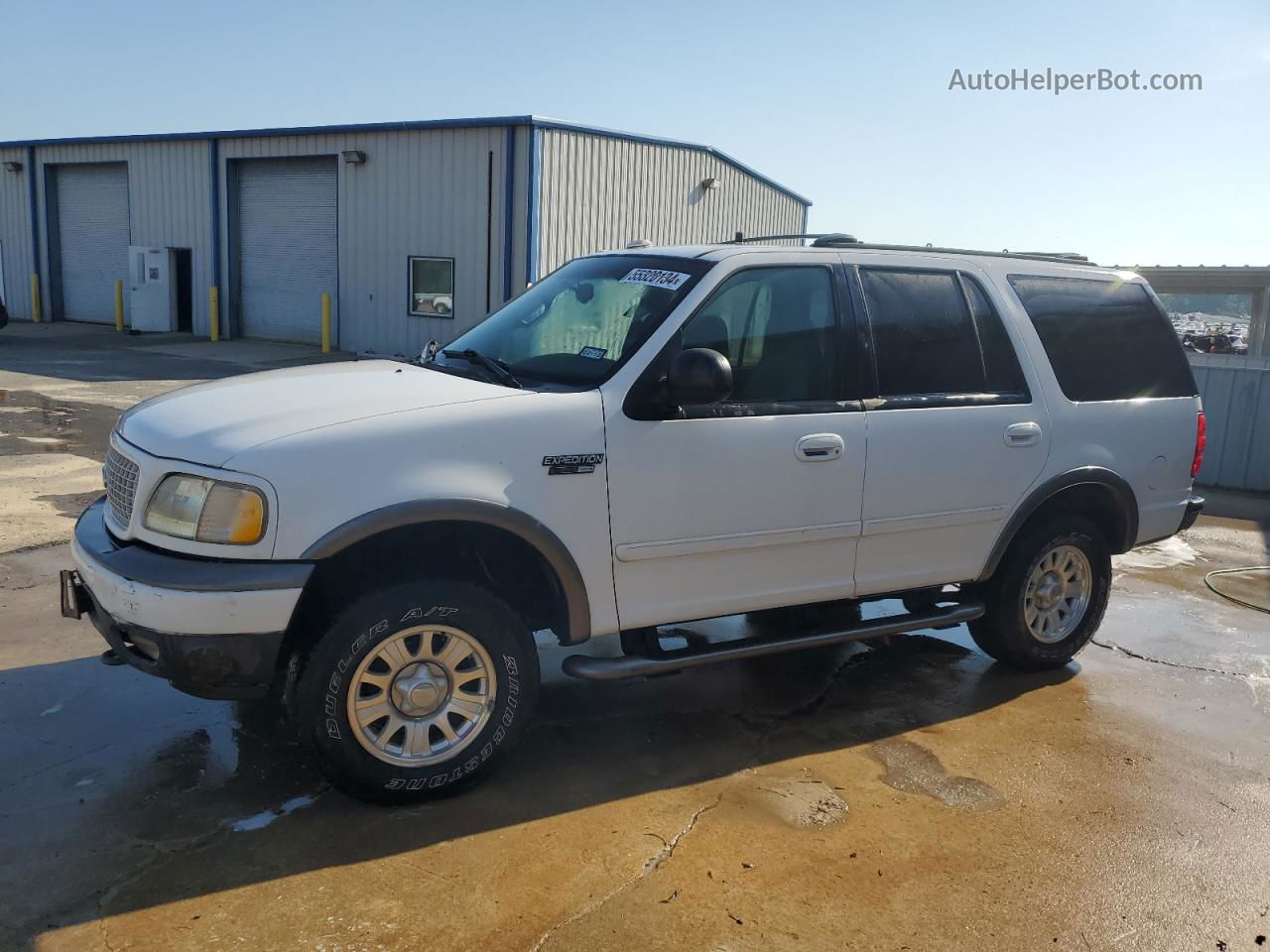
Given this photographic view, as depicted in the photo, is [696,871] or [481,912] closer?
[481,912]

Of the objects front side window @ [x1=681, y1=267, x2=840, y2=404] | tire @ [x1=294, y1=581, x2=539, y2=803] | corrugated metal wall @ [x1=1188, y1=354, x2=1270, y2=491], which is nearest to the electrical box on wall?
corrugated metal wall @ [x1=1188, y1=354, x2=1270, y2=491]

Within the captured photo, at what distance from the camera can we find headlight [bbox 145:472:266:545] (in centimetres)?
338

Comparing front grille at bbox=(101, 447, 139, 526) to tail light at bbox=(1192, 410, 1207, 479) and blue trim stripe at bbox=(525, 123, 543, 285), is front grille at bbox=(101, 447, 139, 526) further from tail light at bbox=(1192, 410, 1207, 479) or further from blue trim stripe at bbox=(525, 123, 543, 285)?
blue trim stripe at bbox=(525, 123, 543, 285)

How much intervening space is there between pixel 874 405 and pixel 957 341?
2.19 feet

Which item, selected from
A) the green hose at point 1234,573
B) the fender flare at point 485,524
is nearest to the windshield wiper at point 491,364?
the fender flare at point 485,524

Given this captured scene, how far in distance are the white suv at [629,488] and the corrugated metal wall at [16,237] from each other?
2861 centimetres

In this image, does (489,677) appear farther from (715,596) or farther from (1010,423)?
(1010,423)

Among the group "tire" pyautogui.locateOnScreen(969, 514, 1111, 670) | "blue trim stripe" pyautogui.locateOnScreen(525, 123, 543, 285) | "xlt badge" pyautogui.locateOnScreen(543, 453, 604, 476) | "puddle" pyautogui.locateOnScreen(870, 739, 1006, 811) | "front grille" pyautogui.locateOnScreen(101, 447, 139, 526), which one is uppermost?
"blue trim stripe" pyautogui.locateOnScreen(525, 123, 543, 285)

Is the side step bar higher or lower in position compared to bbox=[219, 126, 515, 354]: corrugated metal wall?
lower

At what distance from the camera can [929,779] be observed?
427 centimetres

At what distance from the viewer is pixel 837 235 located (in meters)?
4.97

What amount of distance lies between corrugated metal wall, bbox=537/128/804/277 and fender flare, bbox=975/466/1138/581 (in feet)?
49.0

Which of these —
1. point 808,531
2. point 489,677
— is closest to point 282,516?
point 489,677

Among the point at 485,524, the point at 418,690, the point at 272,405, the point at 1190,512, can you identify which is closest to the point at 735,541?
the point at 485,524
